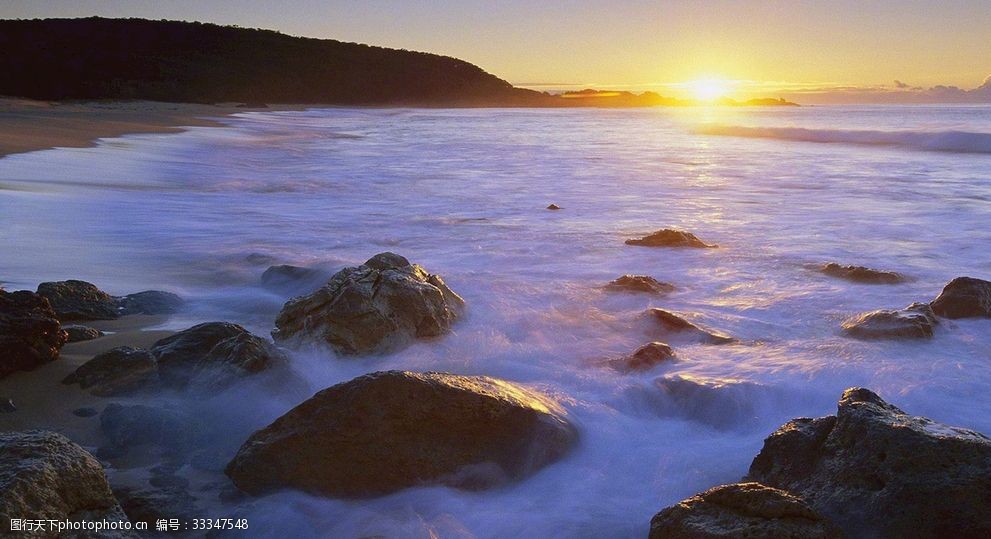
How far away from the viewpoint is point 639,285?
18.4 feet

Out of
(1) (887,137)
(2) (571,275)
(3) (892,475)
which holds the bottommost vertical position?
(2) (571,275)

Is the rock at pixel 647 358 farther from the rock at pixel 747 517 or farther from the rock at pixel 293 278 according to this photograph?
the rock at pixel 293 278

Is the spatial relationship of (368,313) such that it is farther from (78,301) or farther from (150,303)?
(78,301)

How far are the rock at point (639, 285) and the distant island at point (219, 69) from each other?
53.4 m

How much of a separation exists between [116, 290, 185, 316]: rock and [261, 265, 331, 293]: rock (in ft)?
2.28

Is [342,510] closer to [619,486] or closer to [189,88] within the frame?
[619,486]

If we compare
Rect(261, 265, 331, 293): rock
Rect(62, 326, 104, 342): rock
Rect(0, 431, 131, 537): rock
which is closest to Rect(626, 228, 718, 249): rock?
Rect(261, 265, 331, 293): rock

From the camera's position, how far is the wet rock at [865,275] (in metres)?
5.93

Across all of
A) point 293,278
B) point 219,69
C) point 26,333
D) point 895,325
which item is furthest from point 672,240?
point 219,69

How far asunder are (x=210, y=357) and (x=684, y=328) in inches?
104

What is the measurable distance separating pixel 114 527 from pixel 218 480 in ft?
2.05

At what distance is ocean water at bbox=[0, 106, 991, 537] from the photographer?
312cm

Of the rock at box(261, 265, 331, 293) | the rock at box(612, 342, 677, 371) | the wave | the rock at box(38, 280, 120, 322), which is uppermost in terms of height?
the wave

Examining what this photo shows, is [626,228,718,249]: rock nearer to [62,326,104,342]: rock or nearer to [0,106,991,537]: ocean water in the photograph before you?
[0,106,991,537]: ocean water
